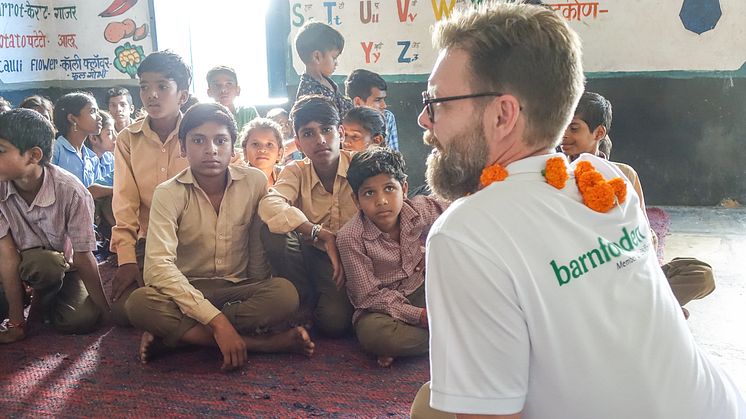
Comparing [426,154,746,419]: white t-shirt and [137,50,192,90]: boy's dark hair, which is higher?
[137,50,192,90]: boy's dark hair

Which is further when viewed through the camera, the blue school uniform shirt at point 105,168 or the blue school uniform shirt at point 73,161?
the blue school uniform shirt at point 105,168

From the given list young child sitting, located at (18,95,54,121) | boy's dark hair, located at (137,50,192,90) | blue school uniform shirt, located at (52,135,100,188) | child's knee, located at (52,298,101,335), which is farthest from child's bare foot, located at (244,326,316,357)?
young child sitting, located at (18,95,54,121)

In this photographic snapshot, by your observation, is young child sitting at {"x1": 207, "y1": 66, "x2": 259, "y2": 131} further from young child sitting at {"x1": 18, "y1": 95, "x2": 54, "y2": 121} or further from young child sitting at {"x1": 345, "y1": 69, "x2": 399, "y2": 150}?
young child sitting at {"x1": 18, "y1": 95, "x2": 54, "y2": 121}

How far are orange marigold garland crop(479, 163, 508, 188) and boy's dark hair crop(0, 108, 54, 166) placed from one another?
2058 mm

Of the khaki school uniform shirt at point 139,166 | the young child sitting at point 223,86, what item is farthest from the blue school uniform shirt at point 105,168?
the khaki school uniform shirt at point 139,166

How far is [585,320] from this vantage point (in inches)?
35.1

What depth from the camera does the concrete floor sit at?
223 centimetres

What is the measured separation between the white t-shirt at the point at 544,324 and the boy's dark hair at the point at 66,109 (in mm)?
3315

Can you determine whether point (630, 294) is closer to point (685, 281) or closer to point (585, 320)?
point (585, 320)

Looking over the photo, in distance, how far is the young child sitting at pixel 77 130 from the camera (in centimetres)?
362

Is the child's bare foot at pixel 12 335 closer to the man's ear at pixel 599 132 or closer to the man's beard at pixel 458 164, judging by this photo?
the man's beard at pixel 458 164

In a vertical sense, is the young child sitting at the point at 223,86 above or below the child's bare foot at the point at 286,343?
above

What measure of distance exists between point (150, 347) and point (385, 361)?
0.77m

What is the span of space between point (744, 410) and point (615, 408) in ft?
0.84
